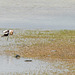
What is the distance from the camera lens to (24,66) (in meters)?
12.2

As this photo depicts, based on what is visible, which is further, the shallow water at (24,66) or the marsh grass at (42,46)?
the marsh grass at (42,46)

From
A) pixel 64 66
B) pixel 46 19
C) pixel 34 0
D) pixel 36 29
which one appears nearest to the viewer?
pixel 64 66

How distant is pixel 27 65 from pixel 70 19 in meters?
19.3

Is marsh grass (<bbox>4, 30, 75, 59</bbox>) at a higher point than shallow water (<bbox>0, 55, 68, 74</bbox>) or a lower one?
lower

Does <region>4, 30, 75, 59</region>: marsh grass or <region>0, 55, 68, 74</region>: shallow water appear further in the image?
<region>4, 30, 75, 59</region>: marsh grass

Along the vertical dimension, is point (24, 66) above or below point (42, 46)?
above

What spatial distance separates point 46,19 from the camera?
3062 cm

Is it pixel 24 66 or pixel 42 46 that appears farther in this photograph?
pixel 42 46

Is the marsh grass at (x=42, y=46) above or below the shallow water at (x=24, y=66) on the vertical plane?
below

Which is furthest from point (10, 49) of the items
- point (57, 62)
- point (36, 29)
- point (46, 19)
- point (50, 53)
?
point (46, 19)

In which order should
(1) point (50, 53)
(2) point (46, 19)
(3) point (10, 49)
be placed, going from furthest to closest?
(2) point (46, 19)
(3) point (10, 49)
(1) point (50, 53)

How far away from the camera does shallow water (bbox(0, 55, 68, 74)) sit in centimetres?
1139

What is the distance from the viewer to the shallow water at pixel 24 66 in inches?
448

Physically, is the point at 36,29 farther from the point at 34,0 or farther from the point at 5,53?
the point at 34,0
